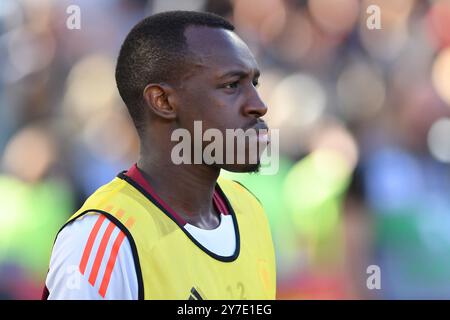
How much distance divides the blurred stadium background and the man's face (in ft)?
8.49

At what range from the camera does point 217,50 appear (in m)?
1.85

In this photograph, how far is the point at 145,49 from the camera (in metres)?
1.92

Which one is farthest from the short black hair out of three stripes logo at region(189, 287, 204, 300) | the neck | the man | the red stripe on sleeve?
three stripes logo at region(189, 287, 204, 300)

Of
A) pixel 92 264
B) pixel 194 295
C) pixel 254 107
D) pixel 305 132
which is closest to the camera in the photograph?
pixel 92 264

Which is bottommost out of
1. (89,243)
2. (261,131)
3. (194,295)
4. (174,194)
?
(194,295)

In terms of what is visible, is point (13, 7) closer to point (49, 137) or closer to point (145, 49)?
point (49, 137)

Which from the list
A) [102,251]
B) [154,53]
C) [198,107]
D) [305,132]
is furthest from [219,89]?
[305,132]

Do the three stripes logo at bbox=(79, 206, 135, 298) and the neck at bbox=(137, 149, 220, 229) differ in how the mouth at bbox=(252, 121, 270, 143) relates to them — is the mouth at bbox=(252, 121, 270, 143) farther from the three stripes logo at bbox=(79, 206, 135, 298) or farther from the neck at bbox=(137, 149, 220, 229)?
the three stripes logo at bbox=(79, 206, 135, 298)

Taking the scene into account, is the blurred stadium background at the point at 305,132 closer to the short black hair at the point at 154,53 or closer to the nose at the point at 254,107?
the short black hair at the point at 154,53

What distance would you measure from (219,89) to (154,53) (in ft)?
0.73

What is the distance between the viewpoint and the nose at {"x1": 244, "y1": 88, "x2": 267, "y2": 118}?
1.85m

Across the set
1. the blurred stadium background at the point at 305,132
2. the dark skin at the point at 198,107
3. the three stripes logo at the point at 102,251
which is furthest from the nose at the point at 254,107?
the blurred stadium background at the point at 305,132

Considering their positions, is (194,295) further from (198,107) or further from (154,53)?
(154,53)
